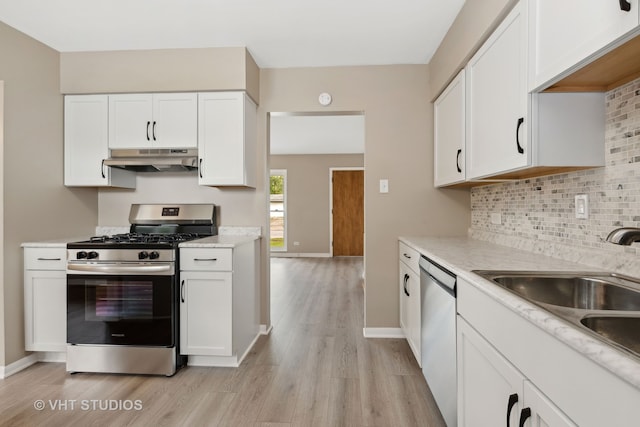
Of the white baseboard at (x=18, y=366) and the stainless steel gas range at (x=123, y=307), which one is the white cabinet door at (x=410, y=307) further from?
the white baseboard at (x=18, y=366)

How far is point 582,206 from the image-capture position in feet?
5.13

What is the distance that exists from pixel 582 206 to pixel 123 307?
2.76 m

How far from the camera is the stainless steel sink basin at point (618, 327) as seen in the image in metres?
0.91

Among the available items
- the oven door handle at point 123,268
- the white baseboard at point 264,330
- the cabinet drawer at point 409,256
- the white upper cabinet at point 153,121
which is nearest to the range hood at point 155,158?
the white upper cabinet at point 153,121

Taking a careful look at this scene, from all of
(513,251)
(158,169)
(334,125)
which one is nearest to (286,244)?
(334,125)

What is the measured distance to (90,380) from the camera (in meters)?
2.29

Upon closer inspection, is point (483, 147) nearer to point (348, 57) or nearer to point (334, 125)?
point (348, 57)

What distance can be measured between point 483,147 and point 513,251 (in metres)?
0.65

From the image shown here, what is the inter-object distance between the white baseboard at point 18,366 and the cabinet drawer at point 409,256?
2900mm

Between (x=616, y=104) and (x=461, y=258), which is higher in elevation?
(x=616, y=104)

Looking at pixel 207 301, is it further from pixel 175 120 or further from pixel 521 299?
pixel 521 299

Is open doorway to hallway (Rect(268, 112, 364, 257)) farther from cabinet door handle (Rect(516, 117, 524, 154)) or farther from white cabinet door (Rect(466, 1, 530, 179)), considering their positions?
cabinet door handle (Rect(516, 117, 524, 154))

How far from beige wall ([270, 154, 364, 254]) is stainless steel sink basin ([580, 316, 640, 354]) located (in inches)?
270

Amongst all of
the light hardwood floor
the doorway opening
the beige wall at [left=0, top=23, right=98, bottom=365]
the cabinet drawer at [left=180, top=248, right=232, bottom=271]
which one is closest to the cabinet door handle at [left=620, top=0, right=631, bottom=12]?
the light hardwood floor
